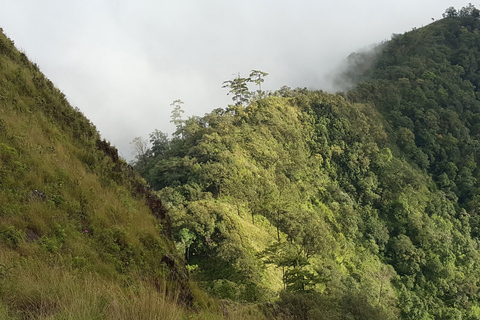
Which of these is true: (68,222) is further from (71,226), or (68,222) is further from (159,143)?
(159,143)

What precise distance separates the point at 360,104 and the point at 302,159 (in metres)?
25.2

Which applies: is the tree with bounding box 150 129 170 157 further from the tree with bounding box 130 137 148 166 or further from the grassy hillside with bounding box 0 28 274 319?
the grassy hillside with bounding box 0 28 274 319

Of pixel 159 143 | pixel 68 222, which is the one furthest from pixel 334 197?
pixel 68 222

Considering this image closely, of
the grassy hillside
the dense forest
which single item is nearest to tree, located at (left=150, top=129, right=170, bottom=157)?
the dense forest

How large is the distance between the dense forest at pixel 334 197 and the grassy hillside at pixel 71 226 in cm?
829

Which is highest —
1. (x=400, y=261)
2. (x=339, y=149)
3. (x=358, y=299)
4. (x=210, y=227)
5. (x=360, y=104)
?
(x=360, y=104)

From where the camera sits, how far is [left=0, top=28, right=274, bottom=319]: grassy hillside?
10.3 feet

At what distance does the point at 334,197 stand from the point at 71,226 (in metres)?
37.9

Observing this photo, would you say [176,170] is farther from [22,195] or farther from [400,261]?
[400,261]

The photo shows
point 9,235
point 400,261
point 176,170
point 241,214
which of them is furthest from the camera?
point 400,261

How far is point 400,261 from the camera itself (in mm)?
36844

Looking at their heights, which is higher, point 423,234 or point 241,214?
point 241,214

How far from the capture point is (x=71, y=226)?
5.19 m

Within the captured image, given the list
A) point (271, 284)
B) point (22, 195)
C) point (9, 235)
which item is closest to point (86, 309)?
point (9, 235)
